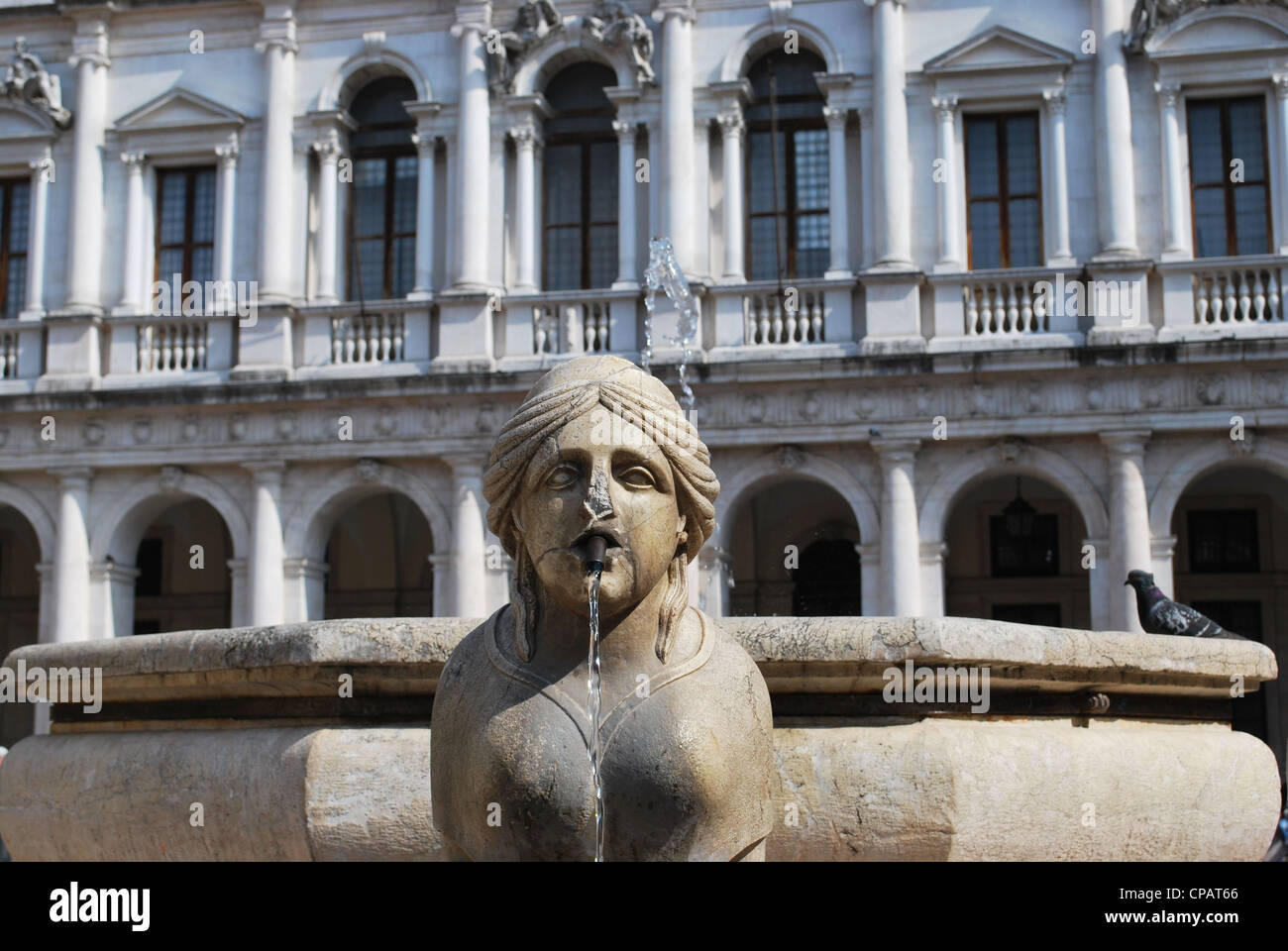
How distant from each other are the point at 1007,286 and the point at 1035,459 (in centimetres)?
229

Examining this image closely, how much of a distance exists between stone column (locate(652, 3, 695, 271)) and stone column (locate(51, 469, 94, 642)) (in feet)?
28.1

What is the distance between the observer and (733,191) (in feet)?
75.5

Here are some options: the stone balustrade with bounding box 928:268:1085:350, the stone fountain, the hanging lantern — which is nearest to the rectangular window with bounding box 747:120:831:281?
the stone balustrade with bounding box 928:268:1085:350

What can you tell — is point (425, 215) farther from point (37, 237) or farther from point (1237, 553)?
point (1237, 553)

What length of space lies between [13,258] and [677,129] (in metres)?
10.1

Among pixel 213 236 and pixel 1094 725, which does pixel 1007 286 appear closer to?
pixel 213 236

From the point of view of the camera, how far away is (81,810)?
20.0ft

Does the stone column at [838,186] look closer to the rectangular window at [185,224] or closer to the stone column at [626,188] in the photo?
the stone column at [626,188]

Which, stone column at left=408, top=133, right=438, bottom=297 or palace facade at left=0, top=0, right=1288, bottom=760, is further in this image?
stone column at left=408, top=133, right=438, bottom=297

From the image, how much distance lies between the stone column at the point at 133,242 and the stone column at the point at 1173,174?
44.0 feet

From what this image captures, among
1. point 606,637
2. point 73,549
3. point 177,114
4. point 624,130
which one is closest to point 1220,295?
point 624,130

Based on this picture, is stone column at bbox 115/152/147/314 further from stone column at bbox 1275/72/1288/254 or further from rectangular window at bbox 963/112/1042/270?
stone column at bbox 1275/72/1288/254

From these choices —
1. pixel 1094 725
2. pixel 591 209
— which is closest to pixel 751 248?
Result: pixel 591 209

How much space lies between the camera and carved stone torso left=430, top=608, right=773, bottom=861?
12.7 feet
